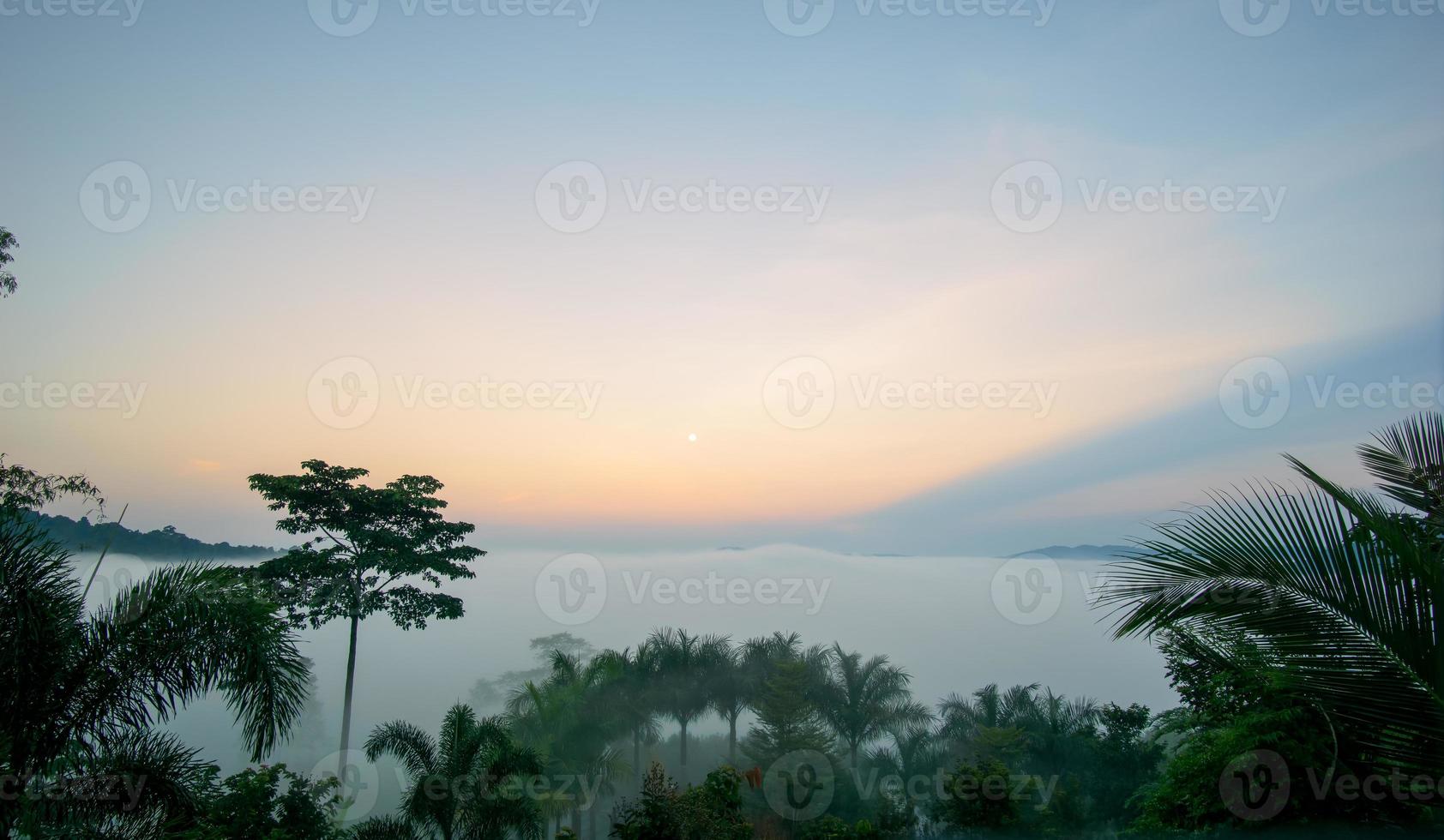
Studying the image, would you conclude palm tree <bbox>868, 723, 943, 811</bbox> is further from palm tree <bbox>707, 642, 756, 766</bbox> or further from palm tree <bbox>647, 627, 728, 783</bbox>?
palm tree <bbox>647, 627, 728, 783</bbox>

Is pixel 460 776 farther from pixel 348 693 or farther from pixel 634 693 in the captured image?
pixel 634 693

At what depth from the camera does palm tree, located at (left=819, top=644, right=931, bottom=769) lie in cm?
3300

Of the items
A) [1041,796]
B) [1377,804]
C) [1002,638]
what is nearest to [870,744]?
[1041,796]

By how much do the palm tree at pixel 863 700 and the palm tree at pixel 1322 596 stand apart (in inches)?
1219

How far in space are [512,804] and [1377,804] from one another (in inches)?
589

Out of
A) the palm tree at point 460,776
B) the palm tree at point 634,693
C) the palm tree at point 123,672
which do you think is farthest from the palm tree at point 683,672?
the palm tree at point 123,672

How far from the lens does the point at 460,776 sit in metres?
15.7

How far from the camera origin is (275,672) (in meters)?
7.51

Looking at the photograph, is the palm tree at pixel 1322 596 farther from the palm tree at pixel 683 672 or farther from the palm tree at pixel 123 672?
the palm tree at pixel 683 672

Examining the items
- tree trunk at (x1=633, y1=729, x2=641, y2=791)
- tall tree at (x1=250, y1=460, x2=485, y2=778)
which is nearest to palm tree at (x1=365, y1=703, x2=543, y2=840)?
tall tree at (x1=250, y1=460, x2=485, y2=778)

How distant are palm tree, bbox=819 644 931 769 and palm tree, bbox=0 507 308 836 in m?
29.2

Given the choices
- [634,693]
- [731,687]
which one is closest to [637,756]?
[634,693]

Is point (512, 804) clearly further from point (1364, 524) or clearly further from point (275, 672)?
point (1364, 524)

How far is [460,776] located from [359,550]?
10833mm
